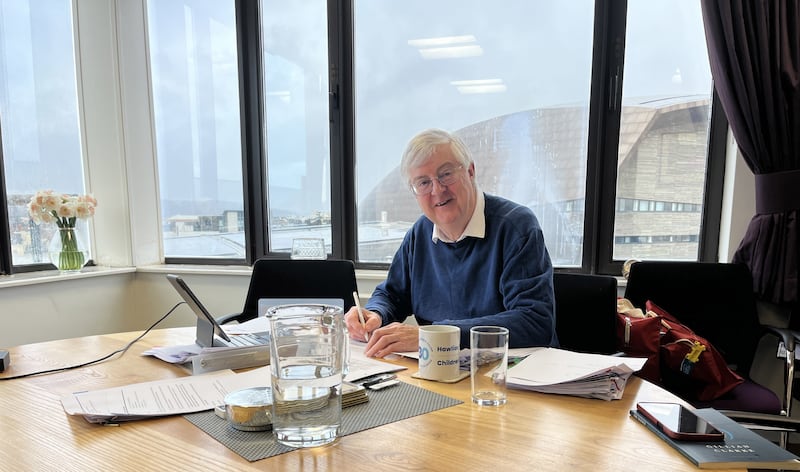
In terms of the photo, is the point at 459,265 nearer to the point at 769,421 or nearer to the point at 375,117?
the point at 769,421

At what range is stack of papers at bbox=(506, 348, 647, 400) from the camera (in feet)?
2.89

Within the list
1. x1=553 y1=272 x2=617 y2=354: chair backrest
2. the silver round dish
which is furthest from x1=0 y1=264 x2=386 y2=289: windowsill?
the silver round dish

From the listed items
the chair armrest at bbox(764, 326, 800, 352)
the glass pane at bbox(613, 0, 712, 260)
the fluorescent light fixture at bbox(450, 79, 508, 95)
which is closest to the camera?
the chair armrest at bbox(764, 326, 800, 352)

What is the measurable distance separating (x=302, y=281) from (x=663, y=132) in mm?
1918

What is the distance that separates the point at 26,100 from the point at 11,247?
2.70ft

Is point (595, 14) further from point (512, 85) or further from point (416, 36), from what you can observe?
point (416, 36)

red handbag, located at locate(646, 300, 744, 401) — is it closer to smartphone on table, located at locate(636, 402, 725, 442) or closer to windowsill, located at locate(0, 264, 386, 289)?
smartphone on table, located at locate(636, 402, 725, 442)

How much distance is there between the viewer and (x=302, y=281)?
1986 mm

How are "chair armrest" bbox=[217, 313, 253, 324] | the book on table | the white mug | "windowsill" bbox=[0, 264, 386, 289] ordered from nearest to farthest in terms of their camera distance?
the book on table < the white mug < "chair armrest" bbox=[217, 313, 253, 324] < "windowsill" bbox=[0, 264, 386, 289]

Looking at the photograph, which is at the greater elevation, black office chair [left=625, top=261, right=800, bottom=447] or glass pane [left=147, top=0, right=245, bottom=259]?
glass pane [left=147, top=0, right=245, bottom=259]

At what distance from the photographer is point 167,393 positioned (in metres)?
0.89

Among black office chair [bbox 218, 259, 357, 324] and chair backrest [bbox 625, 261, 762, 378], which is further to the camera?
black office chair [bbox 218, 259, 357, 324]

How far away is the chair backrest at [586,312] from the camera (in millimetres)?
1604

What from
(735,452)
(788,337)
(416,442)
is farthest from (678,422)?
(788,337)
